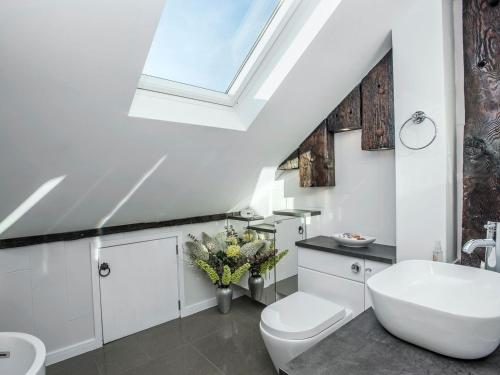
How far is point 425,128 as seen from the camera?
1715 mm

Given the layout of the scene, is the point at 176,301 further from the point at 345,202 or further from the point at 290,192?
the point at 345,202

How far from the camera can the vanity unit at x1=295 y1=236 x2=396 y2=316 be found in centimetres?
190

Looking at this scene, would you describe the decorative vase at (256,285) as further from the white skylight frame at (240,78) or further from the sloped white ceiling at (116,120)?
the white skylight frame at (240,78)

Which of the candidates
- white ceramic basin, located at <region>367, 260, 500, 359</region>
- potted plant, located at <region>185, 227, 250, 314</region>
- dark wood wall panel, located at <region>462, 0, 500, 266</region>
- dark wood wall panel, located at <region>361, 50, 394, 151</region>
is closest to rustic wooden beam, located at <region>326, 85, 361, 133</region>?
dark wood wall panel, located at <region>361, 50, 394, 151</region>

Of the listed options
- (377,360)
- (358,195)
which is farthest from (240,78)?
(377,360)

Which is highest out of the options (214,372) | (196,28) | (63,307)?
(196,28)

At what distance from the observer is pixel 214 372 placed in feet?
6.29

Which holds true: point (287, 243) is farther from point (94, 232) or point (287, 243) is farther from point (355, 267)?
point (94, 232)

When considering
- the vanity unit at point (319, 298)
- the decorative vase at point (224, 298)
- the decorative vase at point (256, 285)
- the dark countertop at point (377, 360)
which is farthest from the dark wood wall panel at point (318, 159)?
the dark countertop at point (377, 360)

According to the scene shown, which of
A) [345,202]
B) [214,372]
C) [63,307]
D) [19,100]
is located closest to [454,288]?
[345,202]

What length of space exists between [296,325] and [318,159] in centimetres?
137

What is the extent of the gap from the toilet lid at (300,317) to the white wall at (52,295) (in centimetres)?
139

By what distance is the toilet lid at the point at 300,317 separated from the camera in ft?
5.29

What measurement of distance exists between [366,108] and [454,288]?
1340 mm
